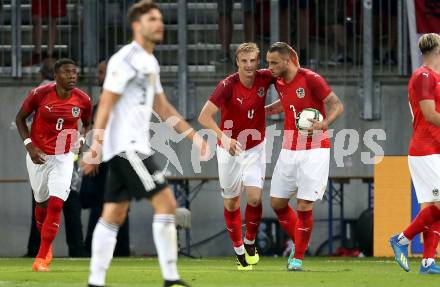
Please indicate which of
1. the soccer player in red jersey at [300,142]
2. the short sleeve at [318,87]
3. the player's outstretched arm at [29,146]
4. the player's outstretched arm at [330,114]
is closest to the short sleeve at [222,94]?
the soccer player in red jersey at [300,142]

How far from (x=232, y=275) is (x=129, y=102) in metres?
3.84

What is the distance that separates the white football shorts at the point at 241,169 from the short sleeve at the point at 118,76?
4.79 meters

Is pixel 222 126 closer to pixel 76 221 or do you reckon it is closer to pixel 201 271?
pixel 201 271

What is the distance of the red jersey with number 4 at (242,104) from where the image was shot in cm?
1434

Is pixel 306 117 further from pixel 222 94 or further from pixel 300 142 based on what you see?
pixel 222 94

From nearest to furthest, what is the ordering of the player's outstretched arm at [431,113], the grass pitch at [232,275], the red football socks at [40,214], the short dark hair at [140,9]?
the short dark hair at [140,9] < the grass pitch at [232,275] < the player's outstretched arm at [431,113] < the red football socks at [40,214]

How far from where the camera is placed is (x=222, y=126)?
1459cm

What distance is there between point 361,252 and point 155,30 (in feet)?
33.6

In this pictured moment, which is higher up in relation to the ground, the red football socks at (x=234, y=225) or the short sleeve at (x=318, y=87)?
the short sleeve at (x=318, y=87)

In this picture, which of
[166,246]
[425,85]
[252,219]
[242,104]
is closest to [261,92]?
[242,104]

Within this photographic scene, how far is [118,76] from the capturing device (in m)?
9.79

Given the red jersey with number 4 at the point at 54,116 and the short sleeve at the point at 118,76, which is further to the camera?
the red jersey with number 4 at the point at 54,116

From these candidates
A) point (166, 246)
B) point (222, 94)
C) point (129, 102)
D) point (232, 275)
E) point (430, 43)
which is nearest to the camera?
point (166, 246)

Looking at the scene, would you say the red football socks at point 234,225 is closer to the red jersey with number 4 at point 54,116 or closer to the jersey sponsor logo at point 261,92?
the jersey sponsor logo at point 261,92
